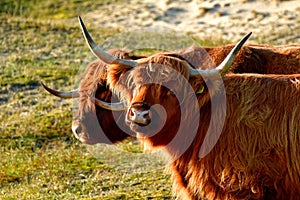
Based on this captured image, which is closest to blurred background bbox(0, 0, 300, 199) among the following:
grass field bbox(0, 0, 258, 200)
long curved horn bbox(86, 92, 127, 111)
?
grass field bbox(0, 0, 258, 200)

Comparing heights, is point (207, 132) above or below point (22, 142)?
above

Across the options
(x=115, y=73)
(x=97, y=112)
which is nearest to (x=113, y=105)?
(x=115, y=73)

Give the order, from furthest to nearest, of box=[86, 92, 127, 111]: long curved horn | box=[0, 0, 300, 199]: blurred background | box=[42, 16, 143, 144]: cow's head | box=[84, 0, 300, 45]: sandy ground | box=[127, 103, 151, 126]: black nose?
box=[84, 0, 300, 45]: sandy ground < box=[0, 0, 300, 199]: blurred background < box=[42, 16, 143, 144]: cow's head < box=[86, 92, 127, 111]: long curved horn < box=[127, 103, 151, 126]: black nose

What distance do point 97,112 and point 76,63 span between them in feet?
21.0

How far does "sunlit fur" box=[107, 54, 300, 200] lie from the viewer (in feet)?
22.4

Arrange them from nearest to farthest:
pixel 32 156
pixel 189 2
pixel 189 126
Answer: pixel 189 126 < pixel 32 156 < pixel 189 2

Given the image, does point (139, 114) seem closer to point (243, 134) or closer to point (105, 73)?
point (243, 134)

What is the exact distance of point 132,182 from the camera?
9.36 meters

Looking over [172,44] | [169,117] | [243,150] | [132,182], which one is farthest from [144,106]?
[172,44]

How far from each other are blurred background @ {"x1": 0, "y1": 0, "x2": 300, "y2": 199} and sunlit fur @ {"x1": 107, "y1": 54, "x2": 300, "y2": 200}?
1677mm

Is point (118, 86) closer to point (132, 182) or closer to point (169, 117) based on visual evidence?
point (169, 117)

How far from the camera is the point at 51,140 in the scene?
11.5 meters

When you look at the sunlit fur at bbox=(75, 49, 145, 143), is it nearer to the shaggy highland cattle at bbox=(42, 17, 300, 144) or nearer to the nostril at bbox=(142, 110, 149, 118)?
the shaggy highland cattle at bbox=(42, 17, 300, 144)

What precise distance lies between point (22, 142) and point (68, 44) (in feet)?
17.2
